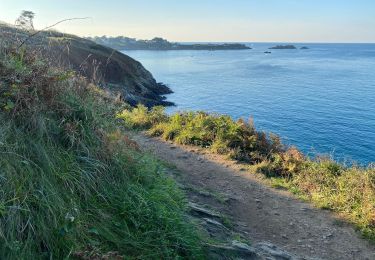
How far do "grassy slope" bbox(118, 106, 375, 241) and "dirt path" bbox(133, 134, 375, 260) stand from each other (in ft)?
1.60

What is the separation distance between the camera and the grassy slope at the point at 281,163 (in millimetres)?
8836

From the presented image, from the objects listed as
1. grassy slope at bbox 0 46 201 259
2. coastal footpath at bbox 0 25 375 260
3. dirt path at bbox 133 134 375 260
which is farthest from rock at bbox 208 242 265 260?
dirt path at bbox 133 134 375 260

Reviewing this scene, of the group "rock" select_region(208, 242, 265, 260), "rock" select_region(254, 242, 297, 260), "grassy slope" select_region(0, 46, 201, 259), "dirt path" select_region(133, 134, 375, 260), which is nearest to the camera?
"grassy slope" select_region(0, 46, 201, 259)

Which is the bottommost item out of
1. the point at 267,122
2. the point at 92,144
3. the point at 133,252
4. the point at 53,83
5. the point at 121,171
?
the point at 267,122

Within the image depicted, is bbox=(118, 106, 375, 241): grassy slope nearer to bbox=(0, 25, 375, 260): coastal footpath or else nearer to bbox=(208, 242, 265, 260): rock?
bbox=(0, 25, 375, 260): coastal footpath

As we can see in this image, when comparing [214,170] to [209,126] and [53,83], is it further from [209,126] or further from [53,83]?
[53,83]

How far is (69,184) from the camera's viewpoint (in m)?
4.53

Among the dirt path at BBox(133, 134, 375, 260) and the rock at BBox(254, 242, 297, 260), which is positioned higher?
the rock at BBox(254, 242, 297, 260)

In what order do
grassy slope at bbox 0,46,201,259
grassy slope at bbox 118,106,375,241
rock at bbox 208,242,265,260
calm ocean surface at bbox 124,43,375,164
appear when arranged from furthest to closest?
calm ocean surface at bbox 124,43,375,164 < grassy slope at bbox 118,106,375,241 < rock at bbox 208,242,265,260 < grassy slope at bbox 0,46,201,259

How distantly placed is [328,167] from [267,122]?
2146cm

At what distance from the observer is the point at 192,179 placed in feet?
32.2

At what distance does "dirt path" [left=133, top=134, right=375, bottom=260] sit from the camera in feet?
23.4

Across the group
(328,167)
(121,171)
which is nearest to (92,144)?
(121,171)

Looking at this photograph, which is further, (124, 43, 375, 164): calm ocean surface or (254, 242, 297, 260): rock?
(124, 43, 375, 164): calm ocean surface
